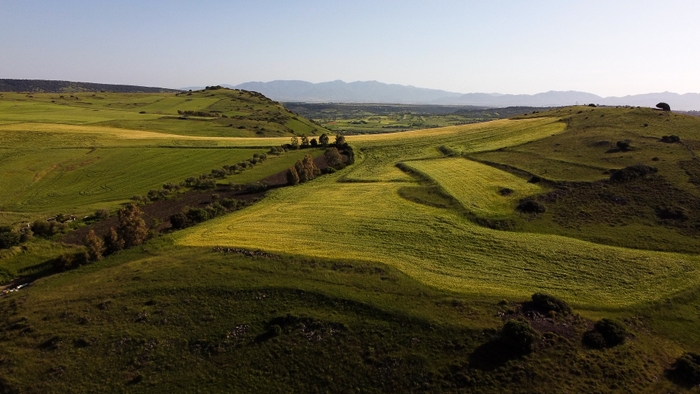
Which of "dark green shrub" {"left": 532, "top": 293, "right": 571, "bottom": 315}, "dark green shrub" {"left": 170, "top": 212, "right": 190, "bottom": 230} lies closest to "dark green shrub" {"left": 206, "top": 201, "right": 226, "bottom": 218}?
"dark green shrub" {"left": 170, "top": 212, "right": 190, "bottom": 230}

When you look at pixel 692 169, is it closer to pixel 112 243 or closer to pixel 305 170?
pixel 305 170

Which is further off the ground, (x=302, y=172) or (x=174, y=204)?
(x=302, y=172)

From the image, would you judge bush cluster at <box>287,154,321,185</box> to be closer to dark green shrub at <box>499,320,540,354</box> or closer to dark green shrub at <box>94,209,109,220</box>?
dark green shrub at <box>94,209,109,220</box>

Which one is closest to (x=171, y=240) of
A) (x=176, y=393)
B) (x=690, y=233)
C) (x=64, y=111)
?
(x=176, y=393)

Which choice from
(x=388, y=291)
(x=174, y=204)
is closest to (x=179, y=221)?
(x=174, y=204)

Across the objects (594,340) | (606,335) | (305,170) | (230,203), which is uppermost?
(305,170)

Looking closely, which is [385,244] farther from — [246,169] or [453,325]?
[246,169]

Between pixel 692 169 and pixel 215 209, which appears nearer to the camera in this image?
pixel 215 209
